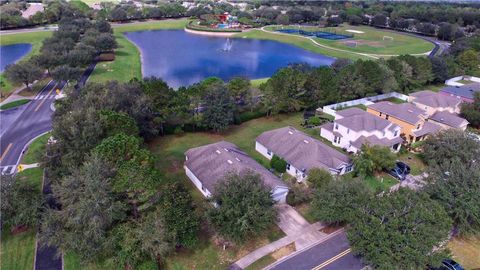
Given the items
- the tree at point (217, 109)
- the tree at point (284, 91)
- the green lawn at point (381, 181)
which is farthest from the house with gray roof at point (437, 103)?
the tree at point (217, 109)

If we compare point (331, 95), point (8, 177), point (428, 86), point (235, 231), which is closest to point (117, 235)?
point (235, 231)

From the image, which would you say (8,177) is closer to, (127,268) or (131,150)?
(131,150)

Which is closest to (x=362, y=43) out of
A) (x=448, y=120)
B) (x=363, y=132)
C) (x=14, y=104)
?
(x=448, y=120)

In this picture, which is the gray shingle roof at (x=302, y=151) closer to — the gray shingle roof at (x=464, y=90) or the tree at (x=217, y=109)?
the tree at (x=217, y=109)

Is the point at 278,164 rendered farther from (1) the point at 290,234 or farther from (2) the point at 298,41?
(2) the point at 298,41

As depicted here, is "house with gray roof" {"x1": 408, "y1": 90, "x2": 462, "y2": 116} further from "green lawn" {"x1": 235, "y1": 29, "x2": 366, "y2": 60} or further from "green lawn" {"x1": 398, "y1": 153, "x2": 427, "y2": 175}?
"green lawn" {"x1": 235, "y1": 29, "x2": 366, "y2": 60}
